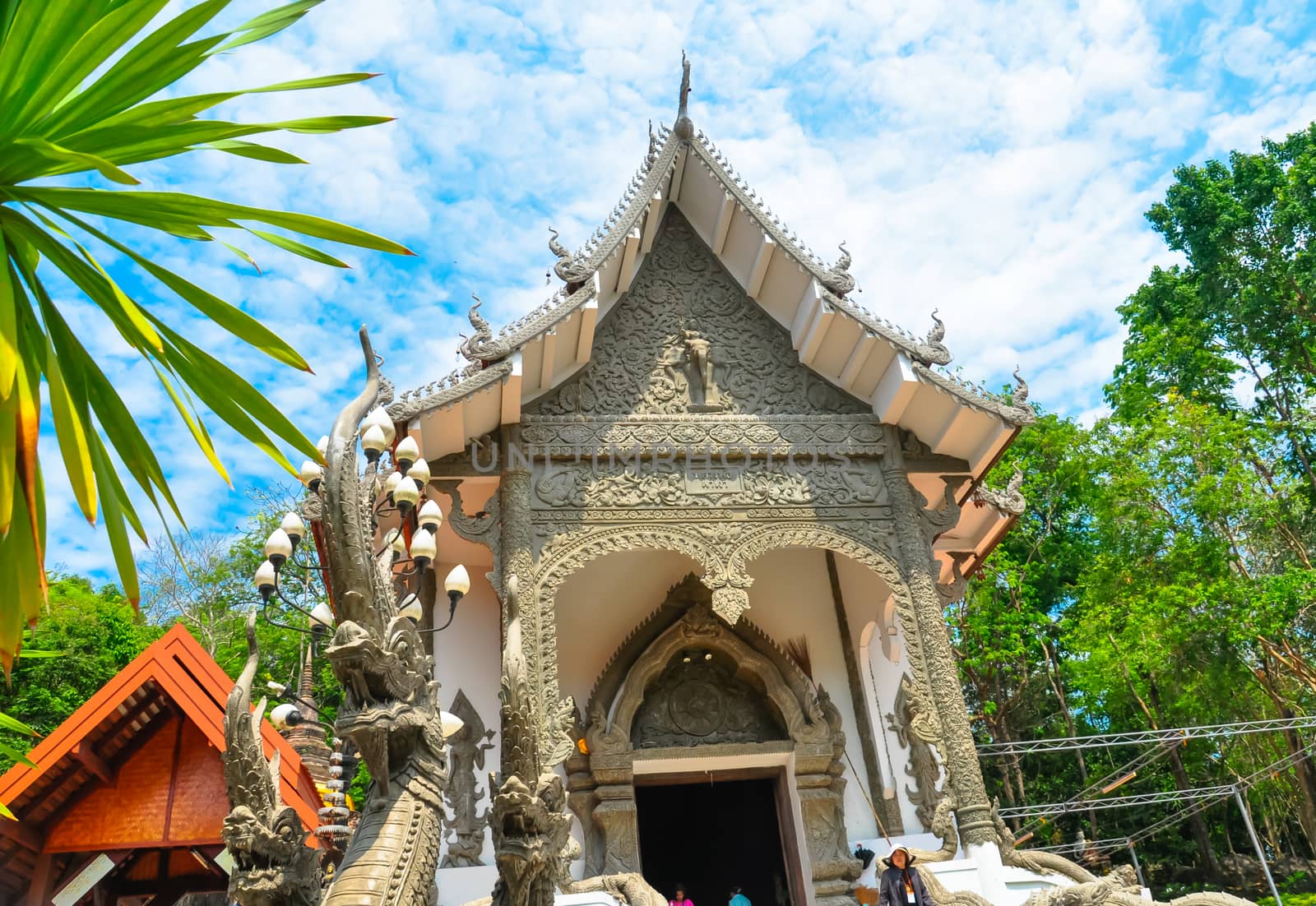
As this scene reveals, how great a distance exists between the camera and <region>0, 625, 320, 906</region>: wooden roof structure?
5.56 m

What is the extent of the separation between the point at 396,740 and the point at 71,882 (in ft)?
11.9

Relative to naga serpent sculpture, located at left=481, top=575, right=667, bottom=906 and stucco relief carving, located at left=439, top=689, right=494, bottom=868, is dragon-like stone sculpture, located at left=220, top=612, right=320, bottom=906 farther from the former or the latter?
stucco relief carving, located at left=439, top=689, right=494, bottom=868

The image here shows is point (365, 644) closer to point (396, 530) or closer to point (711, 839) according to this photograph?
point (396, 530)

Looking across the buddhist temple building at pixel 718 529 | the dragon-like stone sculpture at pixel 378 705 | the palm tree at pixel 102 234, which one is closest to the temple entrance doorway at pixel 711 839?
the buddhist temple building at pixel 718 529

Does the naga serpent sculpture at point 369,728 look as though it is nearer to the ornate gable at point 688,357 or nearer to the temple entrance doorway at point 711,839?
the ornate gable at point 688,357

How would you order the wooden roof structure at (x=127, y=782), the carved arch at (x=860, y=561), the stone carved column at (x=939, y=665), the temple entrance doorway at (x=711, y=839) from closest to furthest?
1. the wooden roof structure at (x=127, y=782)
2. the stone carved column at (x=939, y=665)
3. the carved arch at (x=860, y=561)
4. the temple entrance doorway at (x=711, y=839)

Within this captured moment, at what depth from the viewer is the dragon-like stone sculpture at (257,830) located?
11.2 ft

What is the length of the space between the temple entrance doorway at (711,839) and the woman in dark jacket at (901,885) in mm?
4167

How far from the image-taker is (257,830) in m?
3.42

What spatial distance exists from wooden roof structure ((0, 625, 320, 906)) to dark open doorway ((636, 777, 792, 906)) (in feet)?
16.8

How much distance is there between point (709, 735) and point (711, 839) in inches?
142

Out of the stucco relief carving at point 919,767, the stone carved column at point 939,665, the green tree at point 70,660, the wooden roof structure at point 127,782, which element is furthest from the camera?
the green tree at point 70,660

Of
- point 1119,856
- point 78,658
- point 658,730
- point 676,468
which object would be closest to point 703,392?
point 676,468

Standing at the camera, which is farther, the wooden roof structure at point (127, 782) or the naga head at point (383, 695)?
the wooden roof structure at point (127, 782)
